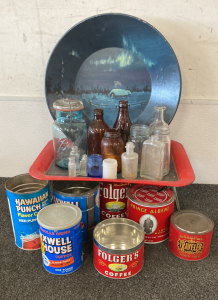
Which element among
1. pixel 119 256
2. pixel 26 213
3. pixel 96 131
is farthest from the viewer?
pixel 96 131

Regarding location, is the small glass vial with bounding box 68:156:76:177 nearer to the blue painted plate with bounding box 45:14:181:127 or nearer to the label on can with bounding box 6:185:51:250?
the label on can with bounding box 6:185:51:250

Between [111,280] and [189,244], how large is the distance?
0.82ft

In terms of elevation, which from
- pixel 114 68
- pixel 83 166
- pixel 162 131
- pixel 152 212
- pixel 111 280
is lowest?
pixel 111 280

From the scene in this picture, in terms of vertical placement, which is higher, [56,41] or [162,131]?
[56,41]

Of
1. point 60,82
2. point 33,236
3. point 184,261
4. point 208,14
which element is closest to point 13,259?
point 33,236

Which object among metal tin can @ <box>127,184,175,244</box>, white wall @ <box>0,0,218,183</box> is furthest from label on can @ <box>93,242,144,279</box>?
white wall @ <box>0,0,218,183</box>

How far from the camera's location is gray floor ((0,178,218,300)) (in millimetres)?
739

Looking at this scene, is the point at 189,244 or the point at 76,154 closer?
the point at 189,244

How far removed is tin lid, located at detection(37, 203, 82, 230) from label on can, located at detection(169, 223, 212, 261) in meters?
0.30

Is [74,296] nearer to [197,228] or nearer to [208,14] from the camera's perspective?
[197,228]

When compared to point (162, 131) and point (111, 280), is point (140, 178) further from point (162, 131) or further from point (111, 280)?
point (111, 280)

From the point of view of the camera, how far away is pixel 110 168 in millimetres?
883

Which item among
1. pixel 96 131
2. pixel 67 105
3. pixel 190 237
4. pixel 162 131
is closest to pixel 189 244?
pixel 190 237

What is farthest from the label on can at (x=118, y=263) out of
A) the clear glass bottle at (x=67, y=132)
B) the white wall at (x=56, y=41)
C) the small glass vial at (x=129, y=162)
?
the white wall at (x=56, y=41)
